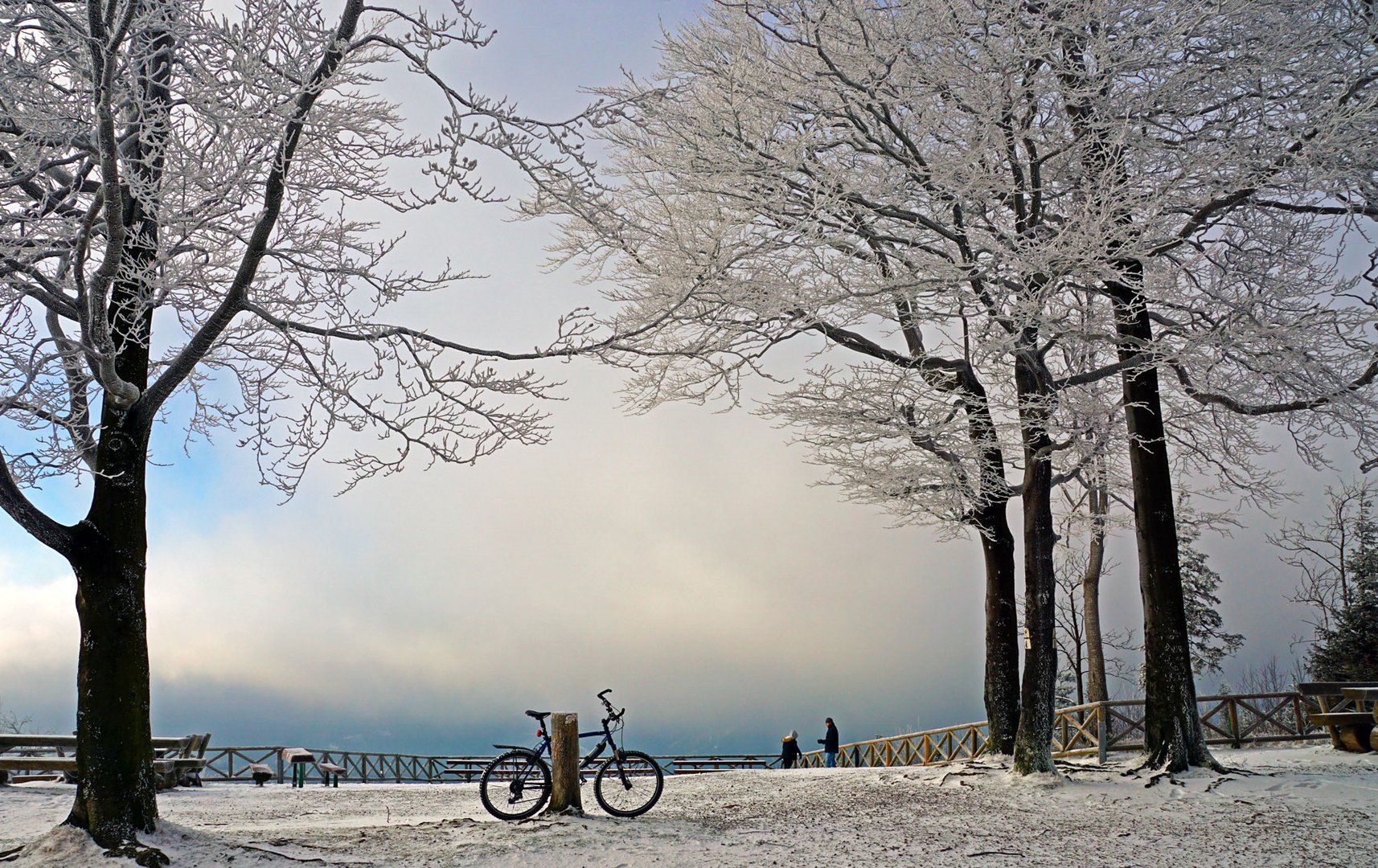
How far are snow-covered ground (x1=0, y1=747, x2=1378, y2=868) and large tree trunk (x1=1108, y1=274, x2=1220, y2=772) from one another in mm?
592

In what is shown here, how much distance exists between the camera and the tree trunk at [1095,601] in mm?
21047

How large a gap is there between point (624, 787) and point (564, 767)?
0.73 m

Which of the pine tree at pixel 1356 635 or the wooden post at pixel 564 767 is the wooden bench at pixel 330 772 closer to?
the wooden post at pixel 564 767

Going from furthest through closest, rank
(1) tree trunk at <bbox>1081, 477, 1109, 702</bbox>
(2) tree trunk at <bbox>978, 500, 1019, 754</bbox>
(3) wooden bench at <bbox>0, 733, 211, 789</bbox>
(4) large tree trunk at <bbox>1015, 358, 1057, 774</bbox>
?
(1) tree trunk at <bbox>1081, 477, 1109, 702</bbox>, (3) wooden bench at <bbox>0, 733, 211, 789</bbox>, (2) tree trunk at <bbox>978, 500, 1019, 754</bbox>, (4) large tree trunk at <bbox>1015, 358, 1057, 774</bbox>

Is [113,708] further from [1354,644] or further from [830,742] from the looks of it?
[1354,644]

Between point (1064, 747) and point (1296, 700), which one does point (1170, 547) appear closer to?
point (1064, 747)

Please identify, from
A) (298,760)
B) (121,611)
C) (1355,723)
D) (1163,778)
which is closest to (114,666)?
(121,611)

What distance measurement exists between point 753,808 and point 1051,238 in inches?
272

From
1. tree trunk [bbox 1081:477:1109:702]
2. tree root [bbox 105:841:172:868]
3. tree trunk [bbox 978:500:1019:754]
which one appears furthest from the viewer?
tree trunk [bbox 1081:477:1109:702]

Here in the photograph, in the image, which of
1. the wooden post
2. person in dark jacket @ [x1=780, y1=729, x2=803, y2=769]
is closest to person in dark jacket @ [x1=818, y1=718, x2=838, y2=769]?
person in dark jacket @ [x1=780, y1=729, x2=803, y2=769]

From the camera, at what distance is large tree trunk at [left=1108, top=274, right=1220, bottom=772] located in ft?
36.8

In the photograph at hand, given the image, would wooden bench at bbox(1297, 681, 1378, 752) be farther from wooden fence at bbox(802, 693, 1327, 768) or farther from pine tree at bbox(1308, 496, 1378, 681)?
pine tree at bbox(1308, 496, 1378, 681)

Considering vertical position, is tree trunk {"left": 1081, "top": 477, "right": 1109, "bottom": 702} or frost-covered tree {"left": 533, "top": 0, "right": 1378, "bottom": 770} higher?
frost-covered tree {"left": 533, "top": 0, "right": 1378, "bottom": 770}

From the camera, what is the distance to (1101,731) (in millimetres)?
14250
